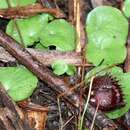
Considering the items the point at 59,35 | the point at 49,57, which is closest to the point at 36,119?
the point at 49,57

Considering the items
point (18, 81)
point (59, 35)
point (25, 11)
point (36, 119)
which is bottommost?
point (36, 119)

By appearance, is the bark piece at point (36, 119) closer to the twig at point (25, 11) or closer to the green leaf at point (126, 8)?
the twig at point (25, 11)

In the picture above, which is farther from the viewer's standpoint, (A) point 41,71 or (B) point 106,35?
(B) point 106,35

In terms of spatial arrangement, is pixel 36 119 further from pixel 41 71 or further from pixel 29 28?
pixel 29 28

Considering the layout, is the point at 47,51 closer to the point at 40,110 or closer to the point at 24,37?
the point at 24,37

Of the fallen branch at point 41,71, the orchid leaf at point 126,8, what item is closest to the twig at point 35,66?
the fallen branch at point 41,71

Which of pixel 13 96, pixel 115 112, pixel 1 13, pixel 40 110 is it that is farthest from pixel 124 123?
pixel 1 13

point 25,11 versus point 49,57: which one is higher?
point 25,11
